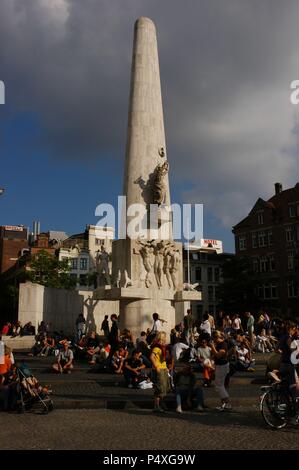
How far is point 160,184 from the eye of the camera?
22062 mm

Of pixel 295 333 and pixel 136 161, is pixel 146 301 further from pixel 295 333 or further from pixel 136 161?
pixel 295 333

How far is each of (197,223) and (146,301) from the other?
15.7 feet

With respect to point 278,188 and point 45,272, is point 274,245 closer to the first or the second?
point 278,188

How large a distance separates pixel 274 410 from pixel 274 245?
52.9 metres

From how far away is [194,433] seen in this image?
7.90m

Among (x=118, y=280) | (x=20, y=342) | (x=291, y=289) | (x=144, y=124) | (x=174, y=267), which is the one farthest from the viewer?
(x=291, y=289)

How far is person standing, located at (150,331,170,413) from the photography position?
33.5 feet

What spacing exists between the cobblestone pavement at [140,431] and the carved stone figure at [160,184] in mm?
12859

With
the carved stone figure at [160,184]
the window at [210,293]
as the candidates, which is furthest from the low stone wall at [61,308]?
the window at [210,293]

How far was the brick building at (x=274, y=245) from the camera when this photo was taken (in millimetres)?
57000

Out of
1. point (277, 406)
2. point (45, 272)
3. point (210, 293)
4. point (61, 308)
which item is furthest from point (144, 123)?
point (210, 293)

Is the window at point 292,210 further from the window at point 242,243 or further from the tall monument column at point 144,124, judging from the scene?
the tall monument column at point 144,124

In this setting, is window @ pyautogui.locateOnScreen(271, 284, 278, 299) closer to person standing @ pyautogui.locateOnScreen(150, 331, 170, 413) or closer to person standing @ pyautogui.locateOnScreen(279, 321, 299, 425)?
person standing @ pyautogui.locateOnScreen(150, 331, 170, 413)

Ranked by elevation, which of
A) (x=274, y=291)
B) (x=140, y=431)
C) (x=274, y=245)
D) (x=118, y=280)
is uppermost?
(x=274, y=245)
